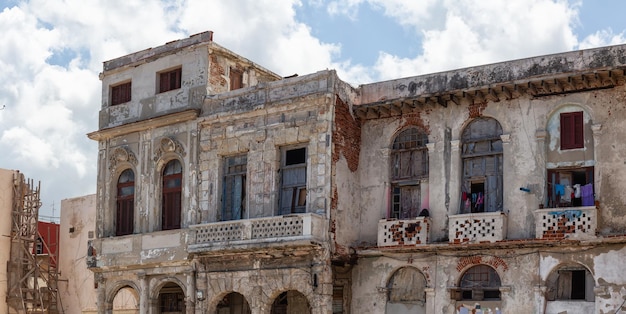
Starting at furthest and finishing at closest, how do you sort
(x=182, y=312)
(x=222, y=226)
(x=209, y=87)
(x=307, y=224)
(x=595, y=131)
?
(x=182, y=312)
(x=209, y=87)
(x=222, y=226)
(x=307, y=224)
(x=595, y=131)

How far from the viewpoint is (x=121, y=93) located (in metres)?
28.1

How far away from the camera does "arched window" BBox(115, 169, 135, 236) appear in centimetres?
2709

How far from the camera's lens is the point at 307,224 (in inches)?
868

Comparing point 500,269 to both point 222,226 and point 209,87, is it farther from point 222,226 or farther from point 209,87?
point 209,87

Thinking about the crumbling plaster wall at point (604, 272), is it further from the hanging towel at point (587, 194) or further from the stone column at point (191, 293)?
the stone column at point (191, 293)

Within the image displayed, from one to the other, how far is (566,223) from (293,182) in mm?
7011

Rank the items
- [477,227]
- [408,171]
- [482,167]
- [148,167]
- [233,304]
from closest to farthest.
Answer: [477,227] → [482,167] → [408,171] → [233,304] → [148,167]

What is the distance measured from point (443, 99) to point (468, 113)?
0.68m

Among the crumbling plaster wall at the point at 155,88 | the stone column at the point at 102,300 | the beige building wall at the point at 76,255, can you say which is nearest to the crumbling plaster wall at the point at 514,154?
the crumbling plaster wall at the point at 155,88

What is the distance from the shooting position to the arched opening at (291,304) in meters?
24.4

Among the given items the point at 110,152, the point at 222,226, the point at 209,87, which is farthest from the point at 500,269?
the point at 110,152

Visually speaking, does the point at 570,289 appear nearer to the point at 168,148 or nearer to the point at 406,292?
the point at 406,292

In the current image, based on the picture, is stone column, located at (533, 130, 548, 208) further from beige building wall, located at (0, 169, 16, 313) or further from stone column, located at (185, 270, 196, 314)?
beige building wall, located at (0, 169, 16, 313)

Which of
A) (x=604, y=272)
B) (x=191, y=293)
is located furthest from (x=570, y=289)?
(x=191, y=293)
